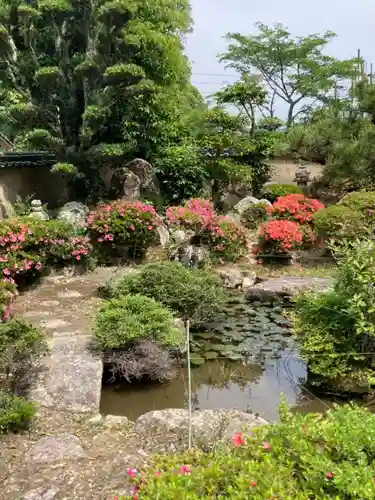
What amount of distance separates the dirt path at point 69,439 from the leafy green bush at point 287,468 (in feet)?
3.35

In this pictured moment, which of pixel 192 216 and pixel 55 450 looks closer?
pixel 55 450

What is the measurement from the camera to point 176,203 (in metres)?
12.8

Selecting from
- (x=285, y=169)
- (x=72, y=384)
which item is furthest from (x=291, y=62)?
(x=72, y=384)

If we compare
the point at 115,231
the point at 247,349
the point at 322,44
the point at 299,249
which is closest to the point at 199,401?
the point at 247,349

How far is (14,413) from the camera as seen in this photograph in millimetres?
3902

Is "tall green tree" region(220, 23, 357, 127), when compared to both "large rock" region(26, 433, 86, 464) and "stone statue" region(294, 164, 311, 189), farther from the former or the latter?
"large rock" region(26, 433, 86, 464)

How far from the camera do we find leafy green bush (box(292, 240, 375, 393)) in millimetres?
4844

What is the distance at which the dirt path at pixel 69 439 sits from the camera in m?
3.09

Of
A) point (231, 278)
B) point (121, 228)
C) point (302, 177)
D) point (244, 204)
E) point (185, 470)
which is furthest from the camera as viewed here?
point (302, 177)

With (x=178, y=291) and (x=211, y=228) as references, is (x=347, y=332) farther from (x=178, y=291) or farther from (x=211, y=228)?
(x=211, y=228)

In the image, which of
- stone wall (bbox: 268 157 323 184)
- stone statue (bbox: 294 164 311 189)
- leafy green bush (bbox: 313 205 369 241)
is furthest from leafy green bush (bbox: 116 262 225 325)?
stone wall (bbox: 268 157 323 184)

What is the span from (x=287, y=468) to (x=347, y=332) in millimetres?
3304

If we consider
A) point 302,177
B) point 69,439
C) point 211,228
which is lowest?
point 69,439

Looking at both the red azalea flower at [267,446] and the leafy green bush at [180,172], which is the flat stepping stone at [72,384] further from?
the leafy green bush at [180,172]
